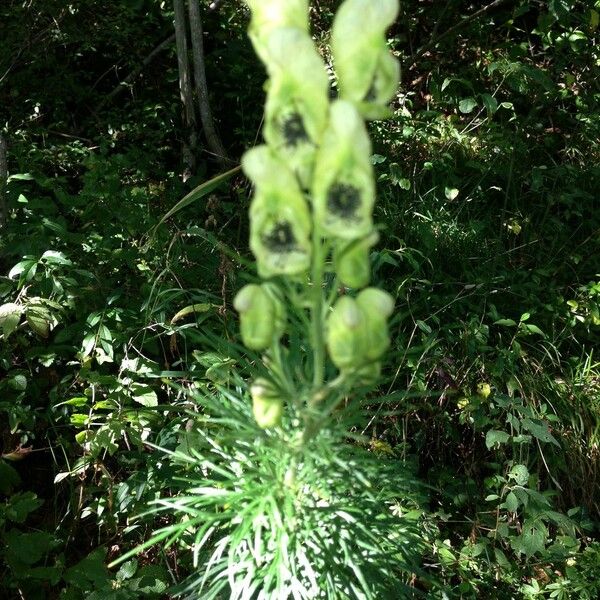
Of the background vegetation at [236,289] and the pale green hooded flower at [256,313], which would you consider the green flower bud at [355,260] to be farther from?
the background vegetation at [236,289]

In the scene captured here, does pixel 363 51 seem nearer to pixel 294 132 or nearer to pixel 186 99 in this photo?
pixel 294 132

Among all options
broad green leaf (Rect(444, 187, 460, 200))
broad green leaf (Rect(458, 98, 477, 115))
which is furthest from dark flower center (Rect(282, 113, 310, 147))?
broad green leaf (Rect(458, 98, 477, 115))

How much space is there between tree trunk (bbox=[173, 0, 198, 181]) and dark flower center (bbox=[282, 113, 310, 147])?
285 centimetres

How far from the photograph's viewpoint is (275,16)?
109 cm

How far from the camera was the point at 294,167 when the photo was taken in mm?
1098

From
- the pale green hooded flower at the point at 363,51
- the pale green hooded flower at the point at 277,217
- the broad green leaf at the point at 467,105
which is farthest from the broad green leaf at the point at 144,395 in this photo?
the broad green leaf at the point at 467,105

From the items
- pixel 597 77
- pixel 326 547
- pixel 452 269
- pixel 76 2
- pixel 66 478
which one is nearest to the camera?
pixel 326 547

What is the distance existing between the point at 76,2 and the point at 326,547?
316cm

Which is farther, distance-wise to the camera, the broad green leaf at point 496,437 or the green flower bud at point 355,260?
the broad green leaf at point 496,437

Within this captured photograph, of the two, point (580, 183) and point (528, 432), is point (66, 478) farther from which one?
point (580, 183)

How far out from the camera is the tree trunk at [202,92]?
3.79 m

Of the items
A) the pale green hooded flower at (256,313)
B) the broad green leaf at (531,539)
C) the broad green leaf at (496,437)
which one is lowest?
the broad green leaf at (531,539)

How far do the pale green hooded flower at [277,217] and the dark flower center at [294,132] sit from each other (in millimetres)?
29

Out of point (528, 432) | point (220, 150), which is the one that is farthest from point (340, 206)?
point (220, 150)
